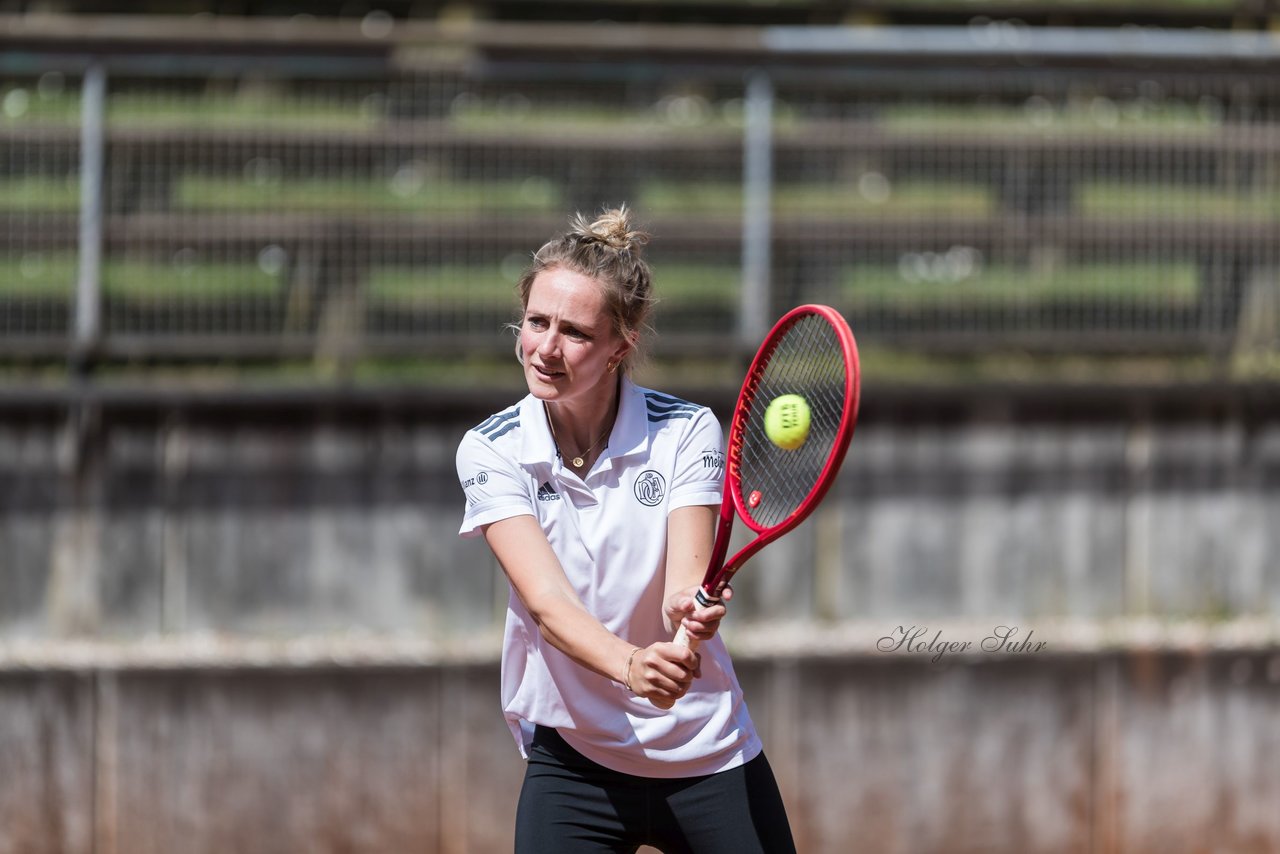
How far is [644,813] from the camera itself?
11.6 ft

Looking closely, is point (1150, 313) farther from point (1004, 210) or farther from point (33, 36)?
point (33, 36)

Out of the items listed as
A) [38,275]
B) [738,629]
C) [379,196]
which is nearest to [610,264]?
[738,629]

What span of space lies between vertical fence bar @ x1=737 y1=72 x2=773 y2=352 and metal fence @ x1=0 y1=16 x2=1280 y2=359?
0.04 ft

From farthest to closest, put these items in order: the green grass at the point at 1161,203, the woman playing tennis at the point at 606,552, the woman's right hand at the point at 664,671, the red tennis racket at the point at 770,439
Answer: the green grass at the point at 1161,203
the red tennis racket at the point at 770,439
the woman playing tennis at the point at 606,552
the woman's right hand at the point at 664,671

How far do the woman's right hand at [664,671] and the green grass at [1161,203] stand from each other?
4607 millimetres

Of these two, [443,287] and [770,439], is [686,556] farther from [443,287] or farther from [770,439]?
[443,287]

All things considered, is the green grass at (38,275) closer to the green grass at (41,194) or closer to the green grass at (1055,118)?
the green grass at (41,194)

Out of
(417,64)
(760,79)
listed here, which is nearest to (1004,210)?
(760,79)

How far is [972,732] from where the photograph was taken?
6.44 metres

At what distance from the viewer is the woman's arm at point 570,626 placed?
316 centimetres

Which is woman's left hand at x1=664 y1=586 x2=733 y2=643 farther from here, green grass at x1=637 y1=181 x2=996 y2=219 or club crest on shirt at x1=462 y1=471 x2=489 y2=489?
green grass at x1=637 y1=181 x2=996 y2=219

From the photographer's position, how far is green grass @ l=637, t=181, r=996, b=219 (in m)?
6.96

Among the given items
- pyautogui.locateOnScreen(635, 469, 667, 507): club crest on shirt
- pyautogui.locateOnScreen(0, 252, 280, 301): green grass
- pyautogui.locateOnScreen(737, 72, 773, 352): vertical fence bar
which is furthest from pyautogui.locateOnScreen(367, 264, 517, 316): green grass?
pyautogui.locateOnScreen(635, 469, 667, 507): club crest on shirt
